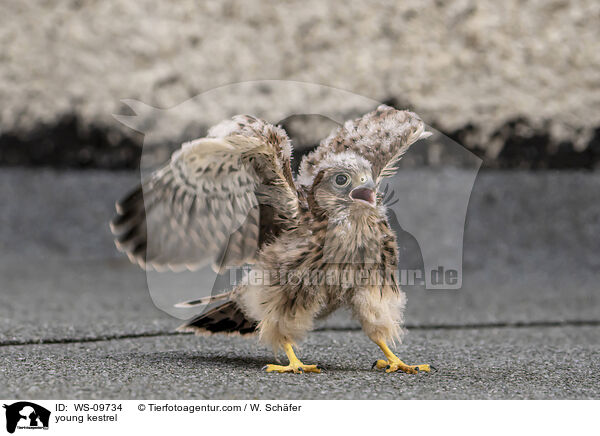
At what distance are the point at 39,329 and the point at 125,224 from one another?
1.92 ft

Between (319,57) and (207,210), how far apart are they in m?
1.91

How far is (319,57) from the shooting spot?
3391mm

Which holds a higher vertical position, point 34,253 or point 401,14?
point 401,14

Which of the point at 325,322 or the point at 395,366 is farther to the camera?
the point at 325,322

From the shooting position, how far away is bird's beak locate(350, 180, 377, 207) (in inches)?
58.4

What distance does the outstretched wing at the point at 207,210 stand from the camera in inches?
60.9

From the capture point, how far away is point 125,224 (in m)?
1.66
